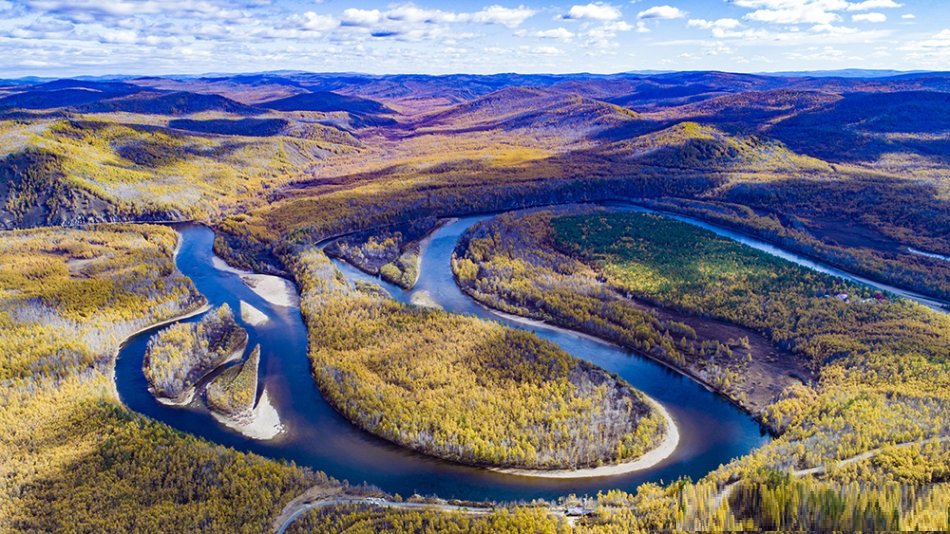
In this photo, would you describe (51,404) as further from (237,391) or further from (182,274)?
(182,274)

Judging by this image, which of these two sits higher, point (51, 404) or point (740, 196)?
point (740, 196)

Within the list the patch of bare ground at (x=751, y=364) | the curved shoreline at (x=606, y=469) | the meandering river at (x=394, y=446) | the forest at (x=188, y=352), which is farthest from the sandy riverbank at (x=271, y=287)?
the patch of bare ground at (x=751, y=364)

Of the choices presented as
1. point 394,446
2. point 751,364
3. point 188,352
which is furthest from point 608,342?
point 188,352

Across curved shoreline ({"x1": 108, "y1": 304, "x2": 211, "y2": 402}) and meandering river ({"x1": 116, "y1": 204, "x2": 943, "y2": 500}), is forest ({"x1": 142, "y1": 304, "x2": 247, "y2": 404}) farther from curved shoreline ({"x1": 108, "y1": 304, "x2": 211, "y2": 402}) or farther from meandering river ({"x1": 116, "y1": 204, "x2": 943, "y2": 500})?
curved shoreline ({"x1": 108, "y1": 304, "x2": 211, "y2": 402})

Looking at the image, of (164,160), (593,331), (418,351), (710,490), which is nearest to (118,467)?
(418,351)

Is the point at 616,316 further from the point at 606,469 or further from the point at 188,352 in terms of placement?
the point at 188,352
